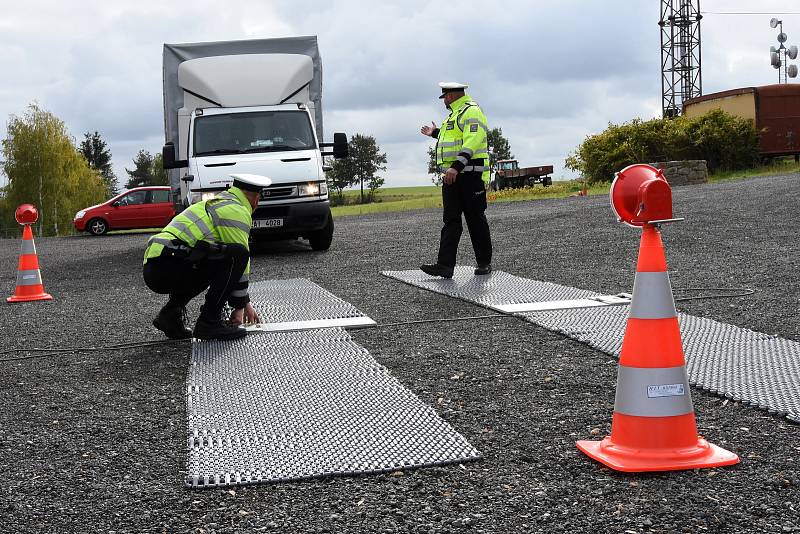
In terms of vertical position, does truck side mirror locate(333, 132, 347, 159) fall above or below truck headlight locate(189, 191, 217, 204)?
above

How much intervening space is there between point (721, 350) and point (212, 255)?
3.40 meters

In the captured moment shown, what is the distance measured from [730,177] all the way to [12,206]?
60371 mm

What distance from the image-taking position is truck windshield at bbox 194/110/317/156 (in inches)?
554

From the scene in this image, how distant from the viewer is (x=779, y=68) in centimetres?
4069

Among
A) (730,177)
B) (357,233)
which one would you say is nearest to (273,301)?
(357,233)

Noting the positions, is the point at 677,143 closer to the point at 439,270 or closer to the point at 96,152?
the point at 439,270

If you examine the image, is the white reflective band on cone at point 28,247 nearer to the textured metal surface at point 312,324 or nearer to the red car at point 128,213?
the textured metal surface at point 312,324

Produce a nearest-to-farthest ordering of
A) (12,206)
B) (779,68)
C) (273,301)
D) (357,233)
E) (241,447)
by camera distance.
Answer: (241,447) < (273,301) < (357,233) < (779,68) < (12,206)

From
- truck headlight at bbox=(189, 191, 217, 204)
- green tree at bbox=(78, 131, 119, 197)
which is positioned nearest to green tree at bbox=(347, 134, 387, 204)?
green tree at bbox=(78, 131, 119, 197)

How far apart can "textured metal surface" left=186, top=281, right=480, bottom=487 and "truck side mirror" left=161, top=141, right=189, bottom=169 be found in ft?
27.5

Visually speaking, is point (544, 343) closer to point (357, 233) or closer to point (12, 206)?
point (357, 233)

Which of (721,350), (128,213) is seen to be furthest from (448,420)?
(128,213)

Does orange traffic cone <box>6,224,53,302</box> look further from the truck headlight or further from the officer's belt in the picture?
the officer's belt

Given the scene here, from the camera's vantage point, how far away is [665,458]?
3596 millimetres
